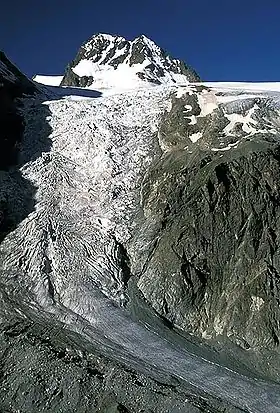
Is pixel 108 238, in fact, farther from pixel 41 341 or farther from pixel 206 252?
pixel 41 341

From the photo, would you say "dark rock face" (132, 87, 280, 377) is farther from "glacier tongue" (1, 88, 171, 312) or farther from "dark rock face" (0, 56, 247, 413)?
"dark rock face" (0, 56, 247, 413)

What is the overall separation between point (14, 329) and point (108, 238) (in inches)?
337

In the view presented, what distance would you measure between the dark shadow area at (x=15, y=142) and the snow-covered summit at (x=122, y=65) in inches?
1756

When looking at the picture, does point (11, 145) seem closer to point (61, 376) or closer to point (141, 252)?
point (141, 252)

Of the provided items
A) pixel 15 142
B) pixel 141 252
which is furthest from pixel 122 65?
pixel 141 252

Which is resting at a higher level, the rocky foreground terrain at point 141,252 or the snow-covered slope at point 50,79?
the snow-covered slope at point 50,79

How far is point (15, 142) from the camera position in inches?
1490

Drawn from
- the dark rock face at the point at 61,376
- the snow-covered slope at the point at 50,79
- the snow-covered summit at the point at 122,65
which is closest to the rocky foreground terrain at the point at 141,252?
the dark rock face at the point at 61,376

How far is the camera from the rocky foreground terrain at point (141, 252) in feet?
68.2

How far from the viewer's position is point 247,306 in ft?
84.1

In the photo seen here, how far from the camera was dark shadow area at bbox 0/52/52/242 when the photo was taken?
104 ft

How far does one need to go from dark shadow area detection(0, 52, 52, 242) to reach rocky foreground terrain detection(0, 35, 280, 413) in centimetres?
12

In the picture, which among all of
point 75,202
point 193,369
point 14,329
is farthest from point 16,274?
point 193,369

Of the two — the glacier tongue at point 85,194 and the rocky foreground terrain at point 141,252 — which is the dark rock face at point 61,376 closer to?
the rocky foreground terrain at point 141,252
